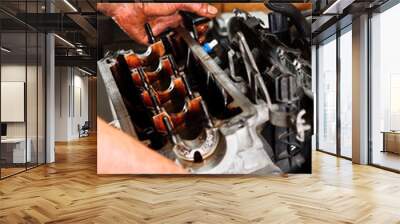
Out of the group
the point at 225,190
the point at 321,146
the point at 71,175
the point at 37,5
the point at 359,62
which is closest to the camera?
the point at 225,190

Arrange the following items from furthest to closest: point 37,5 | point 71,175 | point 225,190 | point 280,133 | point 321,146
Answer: point 321,146 < point 37,5 < point 71,175 < point 280,133 < point 225,190

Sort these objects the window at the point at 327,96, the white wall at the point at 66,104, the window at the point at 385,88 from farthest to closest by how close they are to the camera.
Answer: the white wall at the point at 66,104 < the window at the point at 327,96 < the window at the point at 385,88

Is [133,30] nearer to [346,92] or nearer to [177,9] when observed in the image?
[177,9]

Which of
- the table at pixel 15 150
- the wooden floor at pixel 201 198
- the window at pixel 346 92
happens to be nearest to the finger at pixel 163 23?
the wooden floor at pixel 201 198

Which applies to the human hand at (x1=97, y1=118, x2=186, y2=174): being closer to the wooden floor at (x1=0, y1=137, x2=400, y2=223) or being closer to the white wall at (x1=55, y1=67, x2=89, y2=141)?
the wooden floor at (x1=0, y1=137, x2=400, y2=223)

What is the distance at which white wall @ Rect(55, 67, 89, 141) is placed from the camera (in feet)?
50.4

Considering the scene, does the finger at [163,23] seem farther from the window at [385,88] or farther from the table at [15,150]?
the window at [385,88]

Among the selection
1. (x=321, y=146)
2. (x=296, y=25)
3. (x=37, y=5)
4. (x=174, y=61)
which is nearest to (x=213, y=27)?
(x=174, y=61)

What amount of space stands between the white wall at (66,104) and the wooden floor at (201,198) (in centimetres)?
884

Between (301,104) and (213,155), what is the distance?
1.71m

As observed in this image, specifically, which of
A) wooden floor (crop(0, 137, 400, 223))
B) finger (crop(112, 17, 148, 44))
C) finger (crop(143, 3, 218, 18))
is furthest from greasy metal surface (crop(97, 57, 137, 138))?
finger (crop(143, 3, 218, 18))

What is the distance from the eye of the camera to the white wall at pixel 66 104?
15359 millimetres

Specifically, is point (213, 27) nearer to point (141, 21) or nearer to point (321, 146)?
point (141, 21)

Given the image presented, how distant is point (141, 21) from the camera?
6293mm
